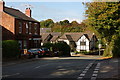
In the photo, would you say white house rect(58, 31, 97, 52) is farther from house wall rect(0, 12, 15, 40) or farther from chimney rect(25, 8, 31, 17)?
house wall rect(0, 12, 15, 40)

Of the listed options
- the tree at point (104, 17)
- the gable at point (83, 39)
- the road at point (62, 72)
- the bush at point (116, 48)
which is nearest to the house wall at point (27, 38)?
the tree at point (104, 17)

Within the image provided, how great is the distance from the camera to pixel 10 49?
26.6m

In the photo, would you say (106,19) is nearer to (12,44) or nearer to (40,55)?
(40,55)

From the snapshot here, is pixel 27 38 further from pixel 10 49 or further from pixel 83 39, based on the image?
pixel 83 39

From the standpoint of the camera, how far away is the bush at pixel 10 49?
2548 centimetres

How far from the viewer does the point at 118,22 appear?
114 feet

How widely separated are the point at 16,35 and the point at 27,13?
10315mm

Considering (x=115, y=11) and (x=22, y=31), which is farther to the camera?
(x=22, y=31)

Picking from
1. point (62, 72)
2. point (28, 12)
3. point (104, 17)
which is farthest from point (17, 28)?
point (62, 72)

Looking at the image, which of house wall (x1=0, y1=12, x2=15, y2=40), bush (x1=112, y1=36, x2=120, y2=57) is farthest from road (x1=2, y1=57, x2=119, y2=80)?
house wall (x1=0, y1=12, x2=15, y2=40)

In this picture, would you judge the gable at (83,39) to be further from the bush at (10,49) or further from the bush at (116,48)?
the bush at (10,49)

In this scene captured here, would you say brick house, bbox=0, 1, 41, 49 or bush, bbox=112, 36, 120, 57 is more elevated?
brick house, bbox=0, 1, 41, 49

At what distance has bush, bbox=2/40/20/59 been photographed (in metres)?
25.5

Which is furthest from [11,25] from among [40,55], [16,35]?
[40,55]
